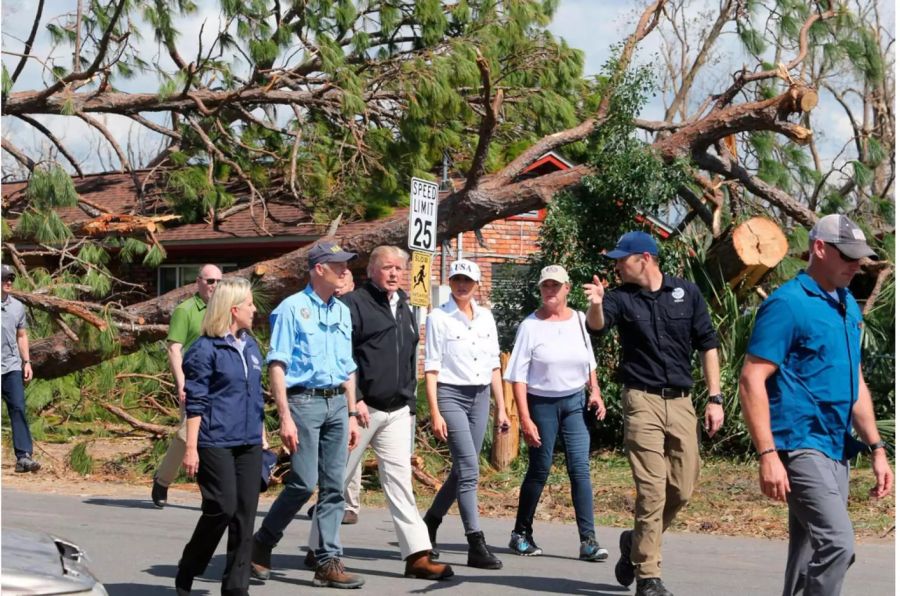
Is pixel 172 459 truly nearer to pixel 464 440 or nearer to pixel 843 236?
pixel 464 440

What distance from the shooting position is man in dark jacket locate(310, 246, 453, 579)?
23.9ft

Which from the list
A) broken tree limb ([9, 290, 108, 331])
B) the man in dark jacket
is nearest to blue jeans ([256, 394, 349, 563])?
the man in dark jacket

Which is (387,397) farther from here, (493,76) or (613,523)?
(493,76)

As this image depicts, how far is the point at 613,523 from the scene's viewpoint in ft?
33.2

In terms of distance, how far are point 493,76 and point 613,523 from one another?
7795 mm

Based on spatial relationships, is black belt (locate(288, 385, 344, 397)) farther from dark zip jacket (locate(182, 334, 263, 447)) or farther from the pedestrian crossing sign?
the pedestrian crossing sign

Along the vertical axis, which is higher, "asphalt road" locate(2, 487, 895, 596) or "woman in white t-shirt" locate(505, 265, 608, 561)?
"woman in white t-shirt" locate(505, 265, 608, 561)

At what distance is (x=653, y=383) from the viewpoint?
22.4ft

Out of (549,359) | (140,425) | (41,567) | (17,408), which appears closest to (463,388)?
(549,359)

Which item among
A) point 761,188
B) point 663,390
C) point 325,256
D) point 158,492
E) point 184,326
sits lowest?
point 158,492

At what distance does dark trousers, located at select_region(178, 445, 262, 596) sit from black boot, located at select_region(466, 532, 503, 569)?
199cm

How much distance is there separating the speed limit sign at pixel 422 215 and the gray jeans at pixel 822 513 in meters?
5.84

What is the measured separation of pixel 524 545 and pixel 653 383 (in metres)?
2.06

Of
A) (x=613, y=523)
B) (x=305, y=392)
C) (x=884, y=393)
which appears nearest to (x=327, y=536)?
(x=305, y=392)
